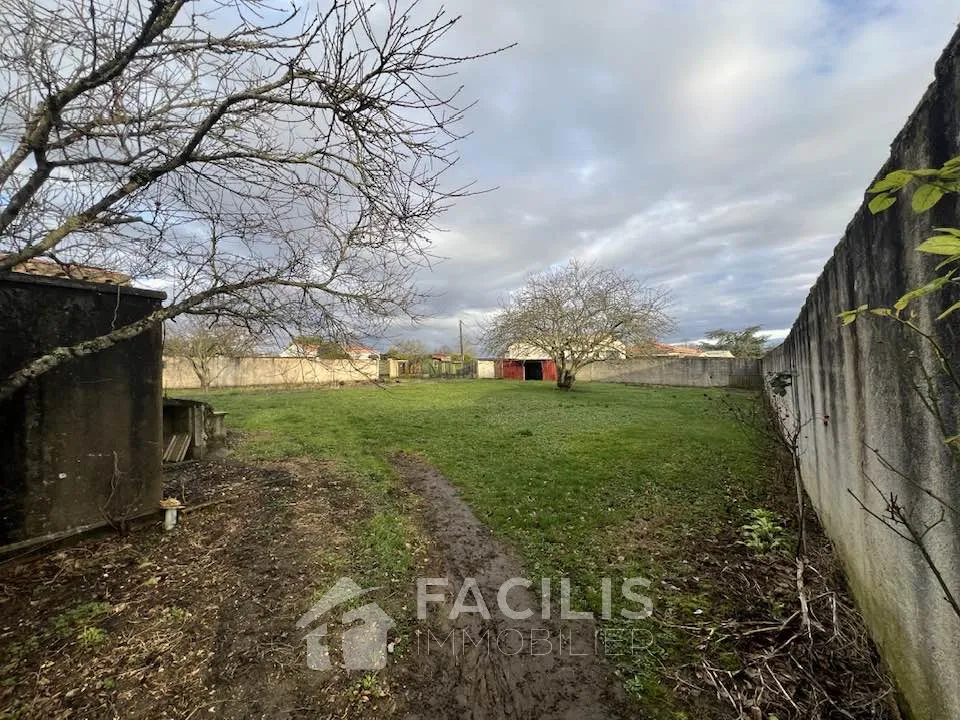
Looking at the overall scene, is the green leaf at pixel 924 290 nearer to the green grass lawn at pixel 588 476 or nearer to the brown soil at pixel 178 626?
the green grass lawn at pixel 588 476

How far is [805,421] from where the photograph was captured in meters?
4.21

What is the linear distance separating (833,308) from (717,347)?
44.3 metres

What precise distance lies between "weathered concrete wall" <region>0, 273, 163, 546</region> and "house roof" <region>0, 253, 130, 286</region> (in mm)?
163

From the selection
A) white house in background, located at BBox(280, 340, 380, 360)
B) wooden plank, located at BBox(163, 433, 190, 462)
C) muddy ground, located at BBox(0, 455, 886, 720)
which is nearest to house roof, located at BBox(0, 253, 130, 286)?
white house in background, located at BBox(280, 340, 380, 360)

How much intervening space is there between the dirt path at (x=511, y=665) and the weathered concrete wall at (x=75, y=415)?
3.14 metres

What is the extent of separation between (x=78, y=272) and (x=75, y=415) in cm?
134

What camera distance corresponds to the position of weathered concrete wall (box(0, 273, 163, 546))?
3408 millimetres

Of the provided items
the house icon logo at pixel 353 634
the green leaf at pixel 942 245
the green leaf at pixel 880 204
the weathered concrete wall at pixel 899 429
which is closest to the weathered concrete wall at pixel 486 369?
the house icon logo at pixel 353 634

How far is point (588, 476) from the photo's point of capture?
576cm

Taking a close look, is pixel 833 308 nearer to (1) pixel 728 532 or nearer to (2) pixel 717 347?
(1) pixel 728 532

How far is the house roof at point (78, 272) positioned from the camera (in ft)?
12.4

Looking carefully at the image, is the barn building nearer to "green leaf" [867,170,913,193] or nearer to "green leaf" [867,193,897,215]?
"green leaf" [867,193,897,215]

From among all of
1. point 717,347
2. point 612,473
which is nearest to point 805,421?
point 612,473

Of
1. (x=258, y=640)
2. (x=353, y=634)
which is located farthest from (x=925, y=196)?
(x=258, y=640)
